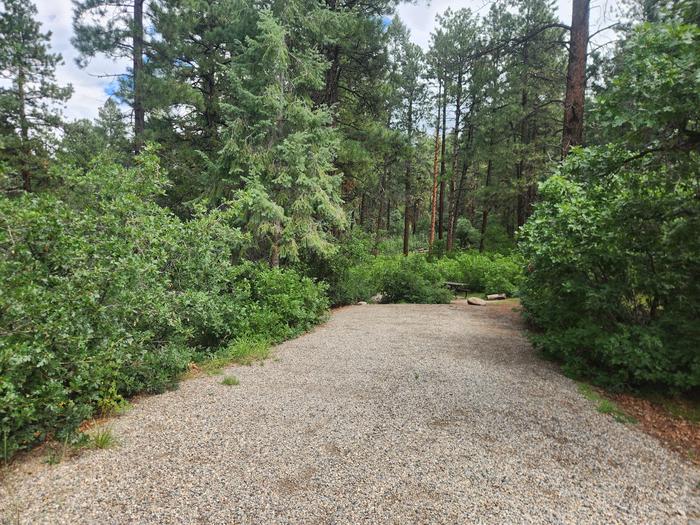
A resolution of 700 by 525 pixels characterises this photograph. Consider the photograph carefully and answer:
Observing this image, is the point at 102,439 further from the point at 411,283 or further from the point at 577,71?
the point at 411,283

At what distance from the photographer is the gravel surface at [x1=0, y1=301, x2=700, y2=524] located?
2178 mm

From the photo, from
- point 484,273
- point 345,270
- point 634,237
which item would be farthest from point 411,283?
point 634,237

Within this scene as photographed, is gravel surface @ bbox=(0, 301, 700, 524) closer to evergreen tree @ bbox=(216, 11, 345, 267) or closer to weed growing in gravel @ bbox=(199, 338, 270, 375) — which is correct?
weed growing in gravel @ bbox=(199, 338, 270, 375)

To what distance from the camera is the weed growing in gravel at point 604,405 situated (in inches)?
136

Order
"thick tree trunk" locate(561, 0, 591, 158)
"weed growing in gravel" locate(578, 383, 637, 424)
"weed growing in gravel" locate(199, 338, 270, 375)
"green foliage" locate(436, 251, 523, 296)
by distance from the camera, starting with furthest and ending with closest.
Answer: "green foliage" locate(436, 251, 523, 296), "thick tree trunk" locate(561, 0, 591, 158), "weed growing in gravel" locate(199, 338, 270, 375), "weed growing in gravel" locate(578, 383, 637, 424)

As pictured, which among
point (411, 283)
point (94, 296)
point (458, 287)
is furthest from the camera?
point (458, 287)

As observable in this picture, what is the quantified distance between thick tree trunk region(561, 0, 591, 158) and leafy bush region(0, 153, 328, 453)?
6.54 m

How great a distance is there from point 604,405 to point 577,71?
621 centimetres

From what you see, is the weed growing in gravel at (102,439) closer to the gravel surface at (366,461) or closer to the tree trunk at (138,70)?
the gravel surface at (366,461)

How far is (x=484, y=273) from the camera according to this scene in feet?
40.3

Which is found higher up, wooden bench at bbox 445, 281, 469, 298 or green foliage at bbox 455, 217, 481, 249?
green foliage at bbox 455, 217, 481, 249

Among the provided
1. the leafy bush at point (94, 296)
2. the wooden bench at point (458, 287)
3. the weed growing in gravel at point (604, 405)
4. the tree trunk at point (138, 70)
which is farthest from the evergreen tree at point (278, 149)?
the wooden bench at point (458, 287)

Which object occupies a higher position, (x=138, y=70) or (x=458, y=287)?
(x=138, y=70)

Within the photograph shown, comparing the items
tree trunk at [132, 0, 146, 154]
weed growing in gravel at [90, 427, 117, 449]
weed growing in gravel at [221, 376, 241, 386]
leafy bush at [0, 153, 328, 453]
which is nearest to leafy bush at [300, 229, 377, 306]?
leafy bush at [0, 153, 328, 453]
